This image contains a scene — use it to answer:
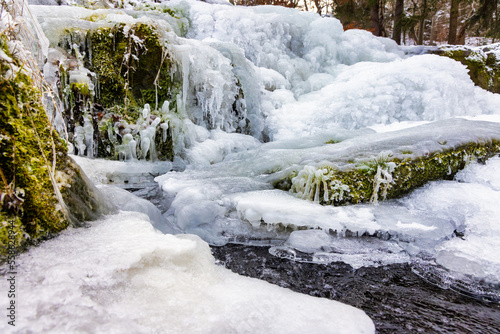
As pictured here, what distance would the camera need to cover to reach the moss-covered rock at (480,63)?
1038cm

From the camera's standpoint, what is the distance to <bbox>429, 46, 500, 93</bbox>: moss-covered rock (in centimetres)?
1038

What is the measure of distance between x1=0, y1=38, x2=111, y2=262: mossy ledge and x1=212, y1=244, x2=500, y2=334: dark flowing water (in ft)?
4.88

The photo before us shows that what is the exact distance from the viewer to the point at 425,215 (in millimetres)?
3367

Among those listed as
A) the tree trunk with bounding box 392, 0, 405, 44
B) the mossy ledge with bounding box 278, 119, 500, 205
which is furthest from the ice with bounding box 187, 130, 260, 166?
the tree trunk with bounding box 392, 0, 405, 44

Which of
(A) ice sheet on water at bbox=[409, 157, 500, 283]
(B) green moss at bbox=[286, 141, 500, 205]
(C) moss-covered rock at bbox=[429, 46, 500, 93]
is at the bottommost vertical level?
(A) ice sheet on water at bbox=[409, 157, 500, 283]

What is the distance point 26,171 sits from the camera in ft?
5.20

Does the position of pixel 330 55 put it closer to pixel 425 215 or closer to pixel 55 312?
pixel 425 215

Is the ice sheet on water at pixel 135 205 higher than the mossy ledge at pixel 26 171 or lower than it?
lower

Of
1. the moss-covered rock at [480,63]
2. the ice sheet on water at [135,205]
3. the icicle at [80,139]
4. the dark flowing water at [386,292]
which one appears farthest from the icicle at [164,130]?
the moss-covered rock at [480,63]

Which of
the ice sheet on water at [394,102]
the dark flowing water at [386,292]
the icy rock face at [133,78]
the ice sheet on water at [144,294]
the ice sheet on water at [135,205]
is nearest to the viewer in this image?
the ice sheet on water at [144,294]

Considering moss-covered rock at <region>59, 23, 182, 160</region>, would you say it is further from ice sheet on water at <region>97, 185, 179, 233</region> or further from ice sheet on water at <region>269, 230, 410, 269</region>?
ice sheet on water at <region>269, 230, 410, 269</region>

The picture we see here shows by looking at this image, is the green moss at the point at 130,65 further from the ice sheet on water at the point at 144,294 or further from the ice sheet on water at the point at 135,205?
the ice sheet on water at the point at 144,294

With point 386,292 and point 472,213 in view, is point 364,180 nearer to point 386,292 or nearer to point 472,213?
point 472,213

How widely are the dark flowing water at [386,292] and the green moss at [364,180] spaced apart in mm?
1076
